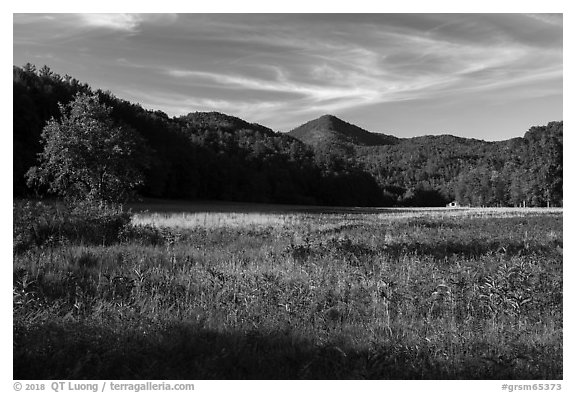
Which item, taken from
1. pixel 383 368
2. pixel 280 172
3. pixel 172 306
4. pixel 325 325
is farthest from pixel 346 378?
pixel 280 172

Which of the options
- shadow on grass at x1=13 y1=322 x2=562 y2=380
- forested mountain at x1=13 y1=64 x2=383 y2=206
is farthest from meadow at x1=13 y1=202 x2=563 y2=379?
forested mountain at x1=13 y1=64 x2=383 y2=206

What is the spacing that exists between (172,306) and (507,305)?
4963 mm

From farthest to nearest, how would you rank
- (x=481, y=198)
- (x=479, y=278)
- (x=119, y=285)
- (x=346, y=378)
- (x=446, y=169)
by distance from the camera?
(x=446, y=169) → (x=481, y=198) → (x=479, y=278) → (x=119, y=285) → (x=346, y=378)

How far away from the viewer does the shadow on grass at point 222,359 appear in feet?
14.9

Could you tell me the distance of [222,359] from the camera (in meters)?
4.72

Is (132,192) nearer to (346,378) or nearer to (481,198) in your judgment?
(346,378)

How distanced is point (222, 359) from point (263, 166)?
8980cm

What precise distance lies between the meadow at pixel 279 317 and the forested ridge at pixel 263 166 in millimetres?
24117

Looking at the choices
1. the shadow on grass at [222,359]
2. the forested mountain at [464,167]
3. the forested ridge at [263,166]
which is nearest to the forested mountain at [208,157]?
the forested ridge at [263,166]

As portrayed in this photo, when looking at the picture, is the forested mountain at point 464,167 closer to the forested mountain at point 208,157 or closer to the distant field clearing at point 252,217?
the forested mountain at point 208,157

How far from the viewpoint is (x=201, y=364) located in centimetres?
464

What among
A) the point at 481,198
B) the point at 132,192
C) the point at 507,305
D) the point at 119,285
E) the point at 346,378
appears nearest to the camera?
the point at 346,378

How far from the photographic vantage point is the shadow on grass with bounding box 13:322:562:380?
14.9ft

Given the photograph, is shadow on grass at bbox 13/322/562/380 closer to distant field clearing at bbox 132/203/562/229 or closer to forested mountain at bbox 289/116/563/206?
distant field clearing at bbox 132/203/562/229
